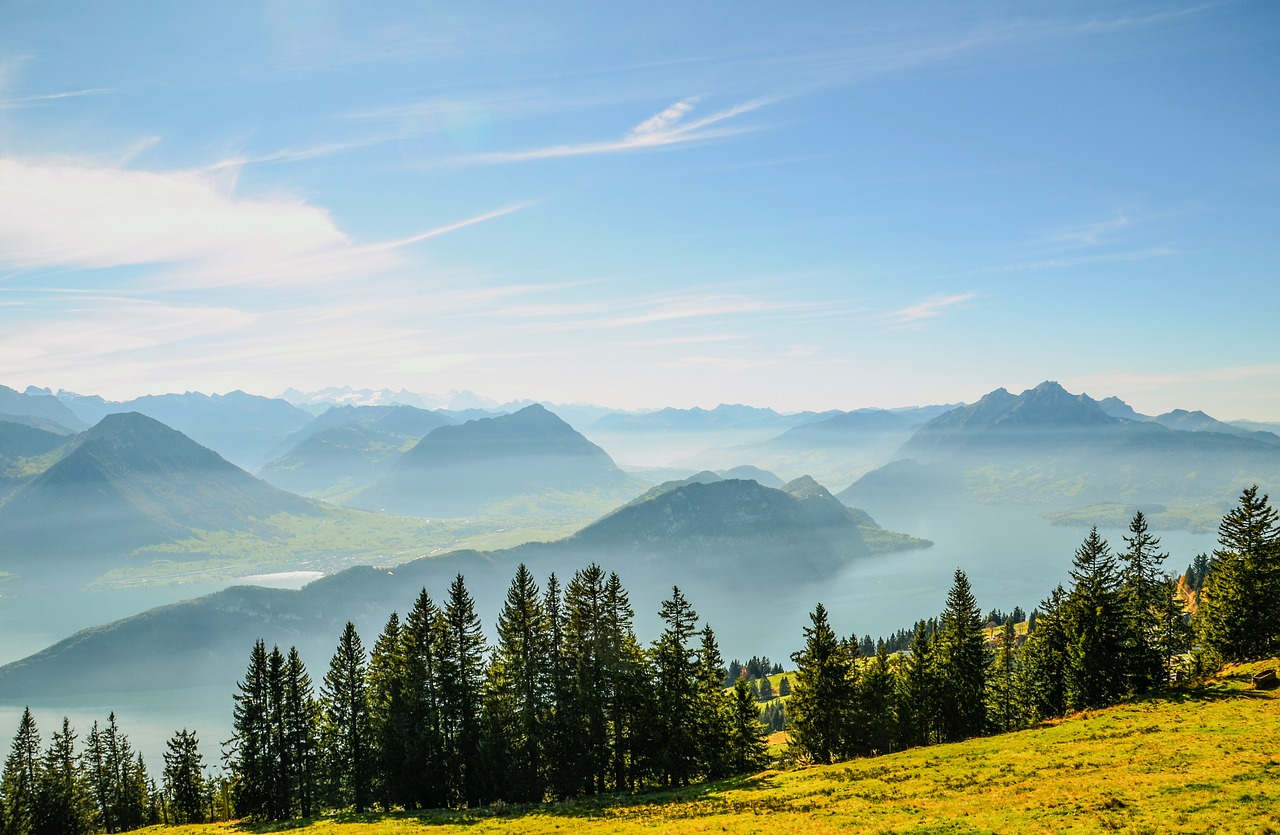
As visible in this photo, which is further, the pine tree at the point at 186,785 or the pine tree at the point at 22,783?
the pine tree at the point at 186,785

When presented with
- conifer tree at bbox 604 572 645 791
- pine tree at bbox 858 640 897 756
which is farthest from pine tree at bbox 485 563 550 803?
pine tree at bbox 858 640 897 756

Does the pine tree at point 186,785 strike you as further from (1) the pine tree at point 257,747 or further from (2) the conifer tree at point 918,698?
(2) the conifer tree at point 918,698

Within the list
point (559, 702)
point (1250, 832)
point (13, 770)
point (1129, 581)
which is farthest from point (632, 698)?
point (13, 770)

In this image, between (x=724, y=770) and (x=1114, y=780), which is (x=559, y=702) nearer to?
(x=724, y=770)

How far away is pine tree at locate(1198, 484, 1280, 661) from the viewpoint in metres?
63.2

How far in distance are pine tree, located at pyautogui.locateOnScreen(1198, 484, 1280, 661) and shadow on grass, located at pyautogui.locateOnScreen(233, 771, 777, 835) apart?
48.0 m

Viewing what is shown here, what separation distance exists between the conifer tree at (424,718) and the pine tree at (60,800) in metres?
50.7

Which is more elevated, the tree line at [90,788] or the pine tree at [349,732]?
the pine tree at [349,732]

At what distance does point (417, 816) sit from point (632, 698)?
19.2 metres

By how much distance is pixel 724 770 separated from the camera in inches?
2414

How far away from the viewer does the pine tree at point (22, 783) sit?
72750 mm

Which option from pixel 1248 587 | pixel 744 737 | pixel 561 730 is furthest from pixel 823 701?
pixel 1248 587

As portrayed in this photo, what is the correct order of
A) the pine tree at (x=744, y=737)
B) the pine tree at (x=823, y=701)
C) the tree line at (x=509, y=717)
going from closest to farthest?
the tree line at (x=509, y=717) < the pine tree at (x=823, y=701) < the pine tree at (x=744, y=737)

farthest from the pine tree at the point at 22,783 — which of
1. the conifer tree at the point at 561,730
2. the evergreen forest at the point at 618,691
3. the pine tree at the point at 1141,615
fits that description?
the pine tree at the point at 1141,615
